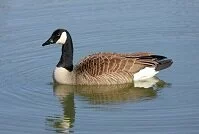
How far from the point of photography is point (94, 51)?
52.9ft

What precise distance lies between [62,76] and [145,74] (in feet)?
5.52

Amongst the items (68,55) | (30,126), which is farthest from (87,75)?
(30,126)

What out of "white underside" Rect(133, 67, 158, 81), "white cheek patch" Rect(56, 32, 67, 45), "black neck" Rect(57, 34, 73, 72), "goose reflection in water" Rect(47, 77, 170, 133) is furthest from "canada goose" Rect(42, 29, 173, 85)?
"white cheek patch" Rect(56, 32, 67, 45)

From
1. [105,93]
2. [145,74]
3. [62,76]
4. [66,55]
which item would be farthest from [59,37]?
[145,74]

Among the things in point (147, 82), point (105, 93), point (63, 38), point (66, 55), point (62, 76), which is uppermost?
point (63, 38)

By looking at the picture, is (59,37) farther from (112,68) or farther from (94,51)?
(94,51)

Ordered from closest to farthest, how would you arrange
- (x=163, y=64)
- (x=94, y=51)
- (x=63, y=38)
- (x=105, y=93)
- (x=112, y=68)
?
(x=105, y=93) < (x=163, y=64) < (x=112, y=68) < (x=63, y=38) < (x=94, y=51)

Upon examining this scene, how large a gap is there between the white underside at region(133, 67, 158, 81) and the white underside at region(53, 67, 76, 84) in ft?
4.20

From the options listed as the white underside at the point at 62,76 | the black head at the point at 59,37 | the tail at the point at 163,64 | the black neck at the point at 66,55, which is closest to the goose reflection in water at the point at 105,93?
the white underside at the point at 62,76

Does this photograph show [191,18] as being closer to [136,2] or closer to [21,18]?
[136,2]

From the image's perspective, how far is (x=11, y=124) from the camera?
12.2m

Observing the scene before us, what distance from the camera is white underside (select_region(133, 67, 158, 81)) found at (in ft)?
47.9

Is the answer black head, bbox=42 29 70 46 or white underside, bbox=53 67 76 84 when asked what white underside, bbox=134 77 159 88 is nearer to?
white underside, bbox=53 67 76 84

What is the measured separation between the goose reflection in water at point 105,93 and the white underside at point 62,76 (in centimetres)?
10
